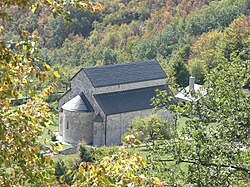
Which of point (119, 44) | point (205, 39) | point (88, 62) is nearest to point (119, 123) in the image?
point (205, 39)

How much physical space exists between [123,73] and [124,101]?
2608mm

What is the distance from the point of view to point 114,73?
43.8 m

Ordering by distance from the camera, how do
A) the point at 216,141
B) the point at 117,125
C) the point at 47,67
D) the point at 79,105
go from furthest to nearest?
the point at 79,105
the point at 117,125
the point at 216,141
the point at 47,67

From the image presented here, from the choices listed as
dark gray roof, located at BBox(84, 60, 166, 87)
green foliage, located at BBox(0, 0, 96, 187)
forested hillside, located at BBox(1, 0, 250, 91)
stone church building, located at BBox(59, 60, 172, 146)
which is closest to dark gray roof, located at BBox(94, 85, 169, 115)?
stone church building, located at BBox(59, 60, 172, 146)

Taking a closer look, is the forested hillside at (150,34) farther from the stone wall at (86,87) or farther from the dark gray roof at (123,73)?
the stone wall at (86,87)

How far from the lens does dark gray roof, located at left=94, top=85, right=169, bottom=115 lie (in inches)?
1646

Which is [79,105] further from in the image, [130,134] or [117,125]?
[130,134]

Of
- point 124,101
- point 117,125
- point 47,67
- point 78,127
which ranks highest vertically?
point 47,67

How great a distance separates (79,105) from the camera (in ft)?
139

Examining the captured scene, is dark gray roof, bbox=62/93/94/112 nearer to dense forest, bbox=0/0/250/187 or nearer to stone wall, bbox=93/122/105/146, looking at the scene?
stone wall, bbox=93/122/105/146

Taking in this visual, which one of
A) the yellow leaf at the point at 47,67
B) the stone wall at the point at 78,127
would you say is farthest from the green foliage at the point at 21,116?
the stone wall at the point at 78,127

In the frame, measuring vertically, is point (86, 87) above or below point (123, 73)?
below

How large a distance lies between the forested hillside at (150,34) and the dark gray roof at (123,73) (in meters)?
6.14

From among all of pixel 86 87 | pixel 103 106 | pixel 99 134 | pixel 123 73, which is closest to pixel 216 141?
pixel 103 106
